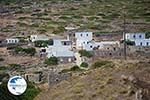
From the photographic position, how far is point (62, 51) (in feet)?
115

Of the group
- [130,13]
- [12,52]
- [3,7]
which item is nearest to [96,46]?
[12,52]

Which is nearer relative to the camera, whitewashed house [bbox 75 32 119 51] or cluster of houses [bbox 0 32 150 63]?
cluster of houses [bbox 0 32 150 63]

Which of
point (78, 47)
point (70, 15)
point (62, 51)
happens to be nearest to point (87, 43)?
point (78, 47)

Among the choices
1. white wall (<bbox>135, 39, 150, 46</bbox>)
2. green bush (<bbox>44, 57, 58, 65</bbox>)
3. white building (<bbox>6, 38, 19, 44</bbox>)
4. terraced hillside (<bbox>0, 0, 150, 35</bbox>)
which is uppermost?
green bush (<bbox>44, 57, 58, 65</bbox>)

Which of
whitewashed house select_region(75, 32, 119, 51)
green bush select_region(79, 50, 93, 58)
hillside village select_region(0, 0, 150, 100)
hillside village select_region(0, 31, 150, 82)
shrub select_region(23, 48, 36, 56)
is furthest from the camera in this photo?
shrub select_region(23, 48, 36, 56)

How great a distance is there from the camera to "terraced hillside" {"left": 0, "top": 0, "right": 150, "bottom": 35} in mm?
56625

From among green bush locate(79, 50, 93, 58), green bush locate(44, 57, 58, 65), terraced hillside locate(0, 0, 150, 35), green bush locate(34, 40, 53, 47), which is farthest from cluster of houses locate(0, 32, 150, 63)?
terraced hillside locate(0, 0, 150, 35)

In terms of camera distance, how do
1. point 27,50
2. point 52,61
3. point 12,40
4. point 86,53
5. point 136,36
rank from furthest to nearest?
point 12,40 < point 136,36 < point 27,50 < point 86,53 < point 52,61

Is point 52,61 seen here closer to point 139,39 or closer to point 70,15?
point 139,39

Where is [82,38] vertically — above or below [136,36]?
above

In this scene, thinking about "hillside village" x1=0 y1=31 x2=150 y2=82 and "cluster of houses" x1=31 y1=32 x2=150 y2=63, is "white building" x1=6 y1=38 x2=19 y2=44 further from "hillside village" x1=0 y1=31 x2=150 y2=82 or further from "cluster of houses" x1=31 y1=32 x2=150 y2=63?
"cluster of houses" x1=31 y1=32 x2=150 y2=63

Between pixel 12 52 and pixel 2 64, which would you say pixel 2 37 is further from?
pixel 2 64

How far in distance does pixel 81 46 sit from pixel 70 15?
99.7 ft

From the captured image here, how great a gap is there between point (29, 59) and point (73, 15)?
31937 mm
